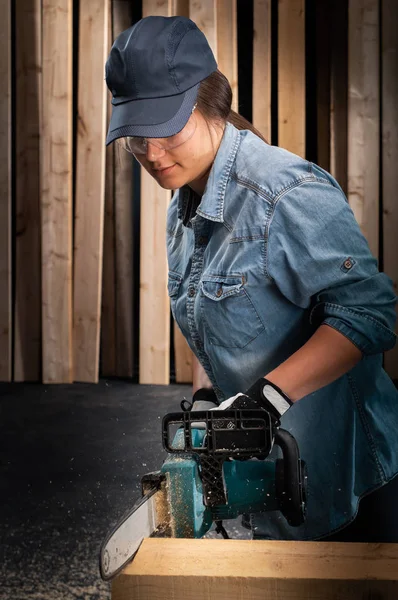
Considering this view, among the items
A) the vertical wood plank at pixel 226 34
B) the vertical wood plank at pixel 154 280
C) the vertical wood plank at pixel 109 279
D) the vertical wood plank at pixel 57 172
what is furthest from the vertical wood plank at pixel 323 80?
the vertical wood plank at pixel 57 172

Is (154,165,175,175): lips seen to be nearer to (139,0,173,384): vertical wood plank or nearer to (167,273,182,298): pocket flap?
(167,273,182,298): pocket flap

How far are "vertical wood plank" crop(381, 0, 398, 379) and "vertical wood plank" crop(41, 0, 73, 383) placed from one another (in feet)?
7.40

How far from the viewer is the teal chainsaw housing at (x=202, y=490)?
4.71 ft

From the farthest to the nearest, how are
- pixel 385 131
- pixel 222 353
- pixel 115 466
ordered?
pixel 385 131 < pixel 115 466 < pixel 222 353

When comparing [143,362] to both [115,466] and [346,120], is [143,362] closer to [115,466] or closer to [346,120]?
[115,466]

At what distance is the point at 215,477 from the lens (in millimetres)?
1471

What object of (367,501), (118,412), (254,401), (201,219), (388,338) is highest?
(201,219)

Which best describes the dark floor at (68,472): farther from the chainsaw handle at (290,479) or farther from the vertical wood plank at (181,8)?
the vertical wood plank at (181,8)

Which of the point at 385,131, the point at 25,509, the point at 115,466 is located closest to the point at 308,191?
the point at 25,509

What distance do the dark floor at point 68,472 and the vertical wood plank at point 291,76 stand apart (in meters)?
1.96

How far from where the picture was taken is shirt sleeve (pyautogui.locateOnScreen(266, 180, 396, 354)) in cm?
149

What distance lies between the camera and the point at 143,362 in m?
5.69

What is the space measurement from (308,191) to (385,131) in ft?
13.7

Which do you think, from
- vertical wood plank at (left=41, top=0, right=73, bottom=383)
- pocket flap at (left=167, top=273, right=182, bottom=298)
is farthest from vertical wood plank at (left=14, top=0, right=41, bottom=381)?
pocket flap at (left=167, top=273, right=182, bottom=298)
